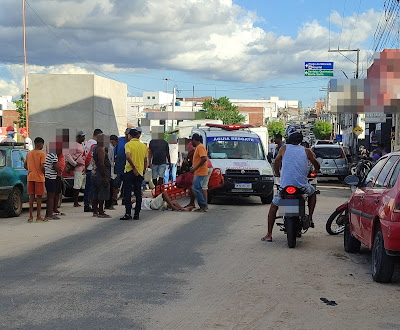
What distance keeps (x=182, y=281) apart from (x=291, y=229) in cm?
311

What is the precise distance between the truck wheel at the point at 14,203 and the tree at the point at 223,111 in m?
93.1

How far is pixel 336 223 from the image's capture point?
12.2m

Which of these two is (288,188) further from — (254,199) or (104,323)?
(254,199)

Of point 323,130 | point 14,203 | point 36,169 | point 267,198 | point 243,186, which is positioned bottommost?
point 267,198

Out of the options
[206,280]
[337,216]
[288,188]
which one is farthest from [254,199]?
[206,280]

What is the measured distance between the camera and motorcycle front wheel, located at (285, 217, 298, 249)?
10.4 metres

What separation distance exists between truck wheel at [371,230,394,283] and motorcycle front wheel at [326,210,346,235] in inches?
152

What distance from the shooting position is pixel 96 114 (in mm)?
21594

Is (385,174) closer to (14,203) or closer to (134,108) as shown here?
(14,203)

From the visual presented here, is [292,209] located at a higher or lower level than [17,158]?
lower

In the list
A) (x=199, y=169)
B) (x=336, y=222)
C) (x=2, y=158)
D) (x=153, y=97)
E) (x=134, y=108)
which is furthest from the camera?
(x=153, y=97)

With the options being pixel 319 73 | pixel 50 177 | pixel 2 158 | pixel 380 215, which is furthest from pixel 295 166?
pixel 319 73

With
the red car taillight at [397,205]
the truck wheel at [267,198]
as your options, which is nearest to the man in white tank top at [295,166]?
the red car taillight at [397,205]

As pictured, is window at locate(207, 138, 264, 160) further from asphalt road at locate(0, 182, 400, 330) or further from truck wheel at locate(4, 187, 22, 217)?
asphalt road at locate(0, 182, 400, 330)
